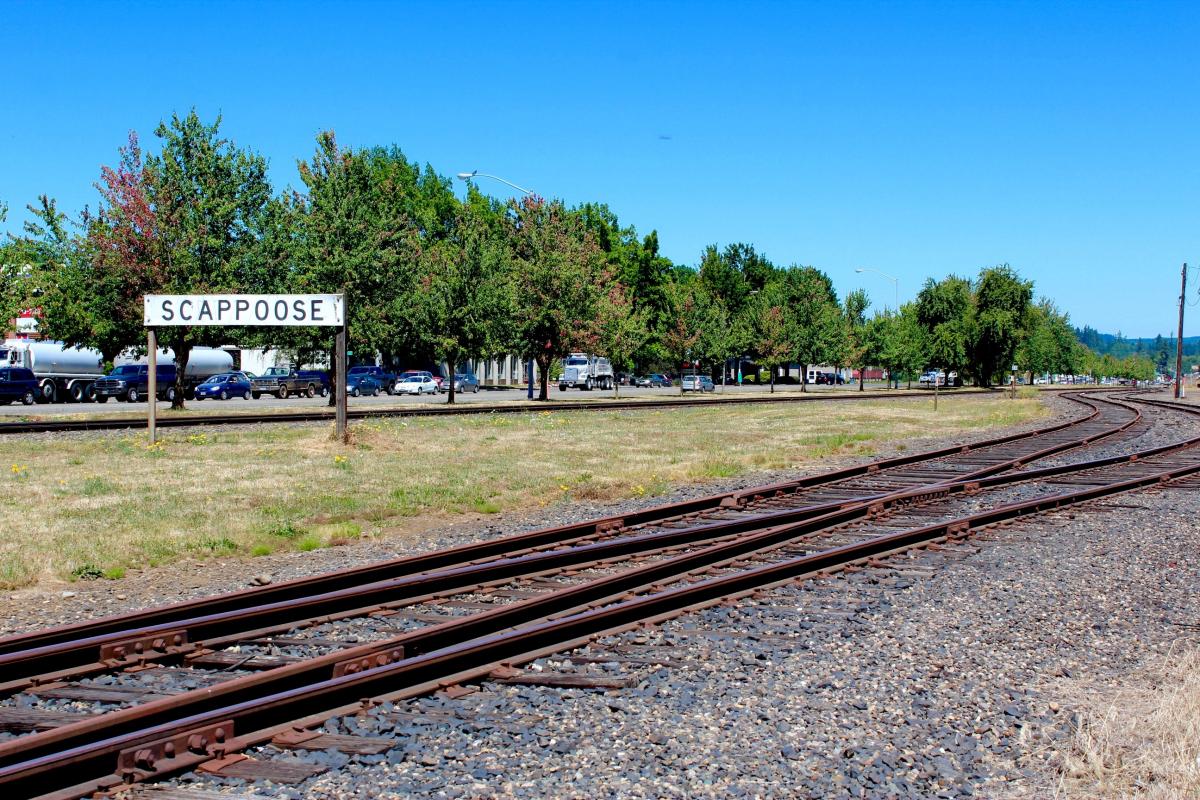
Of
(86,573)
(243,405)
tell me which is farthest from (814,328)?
(86,573)

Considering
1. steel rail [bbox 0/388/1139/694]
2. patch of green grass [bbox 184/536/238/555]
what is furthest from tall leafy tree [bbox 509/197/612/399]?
steel rail [bbox 0/388/1139/694]

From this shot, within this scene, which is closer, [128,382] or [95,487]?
[95,487]

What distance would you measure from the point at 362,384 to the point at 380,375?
294 cm

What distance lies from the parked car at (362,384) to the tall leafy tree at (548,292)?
14.4 m

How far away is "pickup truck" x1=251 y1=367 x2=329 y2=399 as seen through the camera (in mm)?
56438

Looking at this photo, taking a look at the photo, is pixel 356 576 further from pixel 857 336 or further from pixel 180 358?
pixel 857 336

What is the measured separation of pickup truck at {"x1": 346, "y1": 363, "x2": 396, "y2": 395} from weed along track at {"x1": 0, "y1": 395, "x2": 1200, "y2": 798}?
168ft

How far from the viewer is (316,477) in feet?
53.0

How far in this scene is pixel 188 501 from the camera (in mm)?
13508

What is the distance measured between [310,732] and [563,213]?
47737mm

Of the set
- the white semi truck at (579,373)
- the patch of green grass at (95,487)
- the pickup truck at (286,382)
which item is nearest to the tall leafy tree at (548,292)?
the pickup truck at (286,382)

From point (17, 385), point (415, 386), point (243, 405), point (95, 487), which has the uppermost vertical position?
point (17, 385)

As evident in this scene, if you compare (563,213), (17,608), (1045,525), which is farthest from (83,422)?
(563,213)

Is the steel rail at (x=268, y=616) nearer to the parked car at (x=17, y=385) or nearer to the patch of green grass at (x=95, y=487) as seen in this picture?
the patch of green grass at (x=95, y=487)
